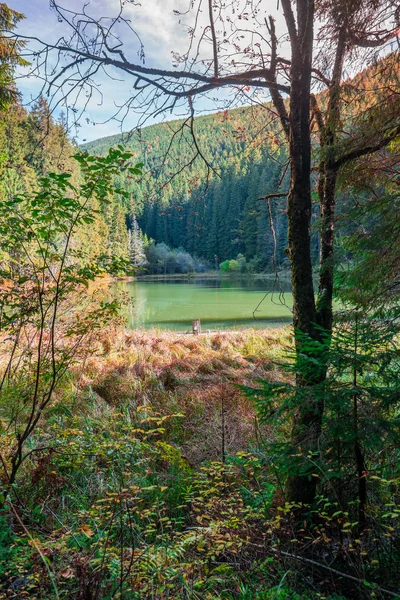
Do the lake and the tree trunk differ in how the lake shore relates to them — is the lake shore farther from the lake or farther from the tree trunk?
the tree trunk

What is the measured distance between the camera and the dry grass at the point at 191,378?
144 inches

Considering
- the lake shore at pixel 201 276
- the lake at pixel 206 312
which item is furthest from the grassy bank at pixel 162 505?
the lake shore at pixel 201 276

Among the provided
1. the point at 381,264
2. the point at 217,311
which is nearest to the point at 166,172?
the point at 381,264

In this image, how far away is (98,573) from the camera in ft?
4.47

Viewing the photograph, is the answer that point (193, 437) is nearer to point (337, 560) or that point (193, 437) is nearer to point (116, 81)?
point (337, 560)

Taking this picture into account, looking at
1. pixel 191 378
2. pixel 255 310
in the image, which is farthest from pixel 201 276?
pixel 255 310

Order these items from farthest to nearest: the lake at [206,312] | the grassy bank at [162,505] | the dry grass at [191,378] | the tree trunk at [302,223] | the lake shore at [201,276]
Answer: the lake shore at [201,276], the lake at [206,312], the dry grass at [191,378], the tree trunk at [302,223], the grassy bank at [162,505]

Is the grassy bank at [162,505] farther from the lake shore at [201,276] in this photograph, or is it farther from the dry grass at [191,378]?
the lake shore at [201,276]

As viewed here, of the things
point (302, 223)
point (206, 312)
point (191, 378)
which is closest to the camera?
point (302, 223)

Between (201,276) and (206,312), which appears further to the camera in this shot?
(201,276)

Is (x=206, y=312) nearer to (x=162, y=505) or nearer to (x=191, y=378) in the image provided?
(x=191, y=378)

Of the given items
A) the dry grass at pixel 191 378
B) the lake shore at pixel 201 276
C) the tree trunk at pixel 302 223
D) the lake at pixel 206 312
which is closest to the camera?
the tree trunk at pixel 302 223

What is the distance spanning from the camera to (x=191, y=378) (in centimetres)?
532

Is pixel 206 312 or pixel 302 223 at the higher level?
pixel 302 223
